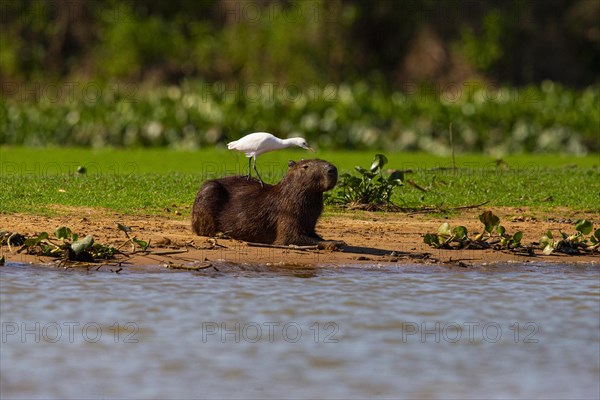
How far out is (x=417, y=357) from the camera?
823cm

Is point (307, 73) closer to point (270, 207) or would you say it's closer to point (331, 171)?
point (270, 207)

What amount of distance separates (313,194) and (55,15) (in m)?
35.9

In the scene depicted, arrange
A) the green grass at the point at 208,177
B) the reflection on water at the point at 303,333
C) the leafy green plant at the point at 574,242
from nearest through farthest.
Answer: the reflection on water at the point at 303,333, the leafy green plant at the point at 574,242, the green grass at the point at 208,177

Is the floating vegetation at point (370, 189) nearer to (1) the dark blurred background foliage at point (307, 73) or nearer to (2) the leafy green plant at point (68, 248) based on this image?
(2) the leafy green plant at point (68, 248)

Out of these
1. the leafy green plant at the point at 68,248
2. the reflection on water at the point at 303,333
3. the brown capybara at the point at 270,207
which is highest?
the brown capybara at the point at 270,207

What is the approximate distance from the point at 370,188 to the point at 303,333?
660 cm

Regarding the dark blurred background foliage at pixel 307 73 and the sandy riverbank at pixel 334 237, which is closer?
the sandy riverbank at pixel 334 237

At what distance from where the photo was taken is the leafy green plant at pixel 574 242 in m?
12.7

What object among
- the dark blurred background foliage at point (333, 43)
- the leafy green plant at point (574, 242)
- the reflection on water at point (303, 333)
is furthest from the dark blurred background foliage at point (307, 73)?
the reflection on water at point (303, 333)

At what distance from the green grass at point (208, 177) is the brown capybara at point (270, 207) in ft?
6.27

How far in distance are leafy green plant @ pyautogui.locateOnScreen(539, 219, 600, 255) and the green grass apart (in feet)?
9.61

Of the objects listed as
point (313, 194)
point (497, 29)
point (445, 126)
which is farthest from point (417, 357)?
point (497, 29)

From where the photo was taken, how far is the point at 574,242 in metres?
12.8

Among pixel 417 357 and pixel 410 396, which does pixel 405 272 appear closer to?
pixel 417 357
